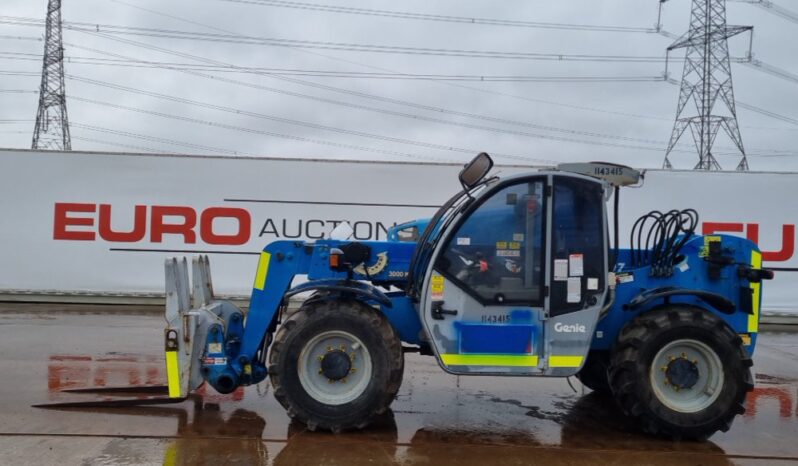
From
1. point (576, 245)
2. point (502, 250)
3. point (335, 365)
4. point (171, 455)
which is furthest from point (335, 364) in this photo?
point (576, 245)

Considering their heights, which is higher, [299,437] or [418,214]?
[418,214]

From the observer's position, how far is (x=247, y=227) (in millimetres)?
13117

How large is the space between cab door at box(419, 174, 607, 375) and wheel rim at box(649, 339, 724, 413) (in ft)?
Answer: 2.09

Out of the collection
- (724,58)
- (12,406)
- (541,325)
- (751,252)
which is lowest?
(12,406)

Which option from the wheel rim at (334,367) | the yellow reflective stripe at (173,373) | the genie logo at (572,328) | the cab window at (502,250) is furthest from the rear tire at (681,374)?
the yellow reflective stripe at (173,373)

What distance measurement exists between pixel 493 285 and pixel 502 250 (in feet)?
0.96

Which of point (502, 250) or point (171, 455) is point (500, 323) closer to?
point (502, 250)

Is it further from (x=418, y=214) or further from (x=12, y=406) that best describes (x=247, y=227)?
(x=12, y=406)

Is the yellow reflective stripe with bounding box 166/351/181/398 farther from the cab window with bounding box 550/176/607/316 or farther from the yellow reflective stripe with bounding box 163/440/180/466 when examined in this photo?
the cab window with bounding box 550/176/607/316

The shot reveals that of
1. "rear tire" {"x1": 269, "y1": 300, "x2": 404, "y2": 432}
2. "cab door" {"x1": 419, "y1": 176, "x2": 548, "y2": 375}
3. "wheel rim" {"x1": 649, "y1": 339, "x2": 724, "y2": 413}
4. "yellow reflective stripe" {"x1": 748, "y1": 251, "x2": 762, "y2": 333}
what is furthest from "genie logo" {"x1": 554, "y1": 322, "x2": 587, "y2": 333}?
"yellow reflective stripe" {"x1": 748, "y1": 251, "x2": 762, "y2": 333}

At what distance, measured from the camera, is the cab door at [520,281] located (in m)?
5.26

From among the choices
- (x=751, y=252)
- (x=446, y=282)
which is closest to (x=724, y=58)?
(x=751, y=252)

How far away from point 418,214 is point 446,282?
309 inches

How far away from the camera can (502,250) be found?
5.32m
